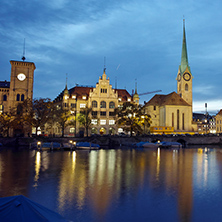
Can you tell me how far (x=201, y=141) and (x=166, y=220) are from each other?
87.8 metres

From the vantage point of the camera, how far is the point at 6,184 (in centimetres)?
2103

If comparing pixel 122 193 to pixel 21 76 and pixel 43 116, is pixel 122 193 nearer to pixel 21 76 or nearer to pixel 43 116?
pixel 43 116

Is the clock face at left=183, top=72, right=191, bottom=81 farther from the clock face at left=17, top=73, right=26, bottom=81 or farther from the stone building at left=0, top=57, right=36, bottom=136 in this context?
the clock face at left=17, top=73, right=26, bottom=81

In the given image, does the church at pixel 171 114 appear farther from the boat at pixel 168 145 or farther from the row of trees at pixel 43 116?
the row of trees at pixel 43 116

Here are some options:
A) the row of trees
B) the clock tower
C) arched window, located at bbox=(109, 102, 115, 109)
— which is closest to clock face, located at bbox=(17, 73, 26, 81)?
the clock tower

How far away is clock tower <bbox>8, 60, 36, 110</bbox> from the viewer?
85938 millimetres

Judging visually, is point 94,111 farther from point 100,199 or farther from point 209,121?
point 209,121

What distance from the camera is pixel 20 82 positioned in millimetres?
87375

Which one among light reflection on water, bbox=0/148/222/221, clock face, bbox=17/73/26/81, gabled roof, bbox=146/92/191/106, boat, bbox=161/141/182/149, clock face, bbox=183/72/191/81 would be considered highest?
clock face, bbox=183/72/191/81

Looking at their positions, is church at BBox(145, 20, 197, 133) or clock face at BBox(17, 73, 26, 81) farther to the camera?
church at BBox(145, 20, 197, 133)

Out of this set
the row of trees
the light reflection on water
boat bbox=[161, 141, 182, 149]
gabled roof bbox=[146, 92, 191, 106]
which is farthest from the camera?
gabled roof bbox=[146, 92, 191, 106]

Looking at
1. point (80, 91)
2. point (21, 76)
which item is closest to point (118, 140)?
point (80, 91)

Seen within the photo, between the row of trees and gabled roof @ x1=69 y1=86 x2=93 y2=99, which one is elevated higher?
gabled roof @ x1=69 y1=86 x2=93 y2=99

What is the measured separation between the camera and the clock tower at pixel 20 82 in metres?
85.9
